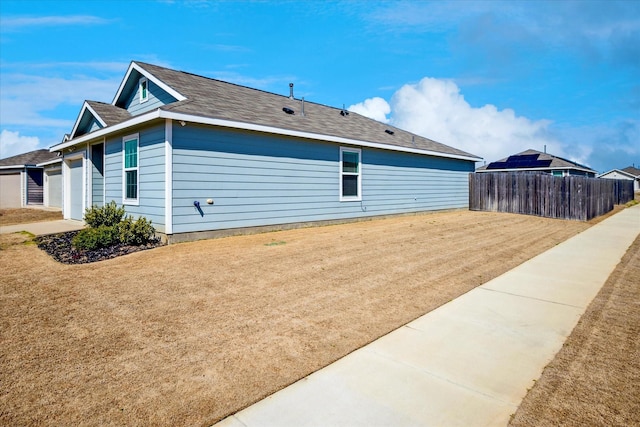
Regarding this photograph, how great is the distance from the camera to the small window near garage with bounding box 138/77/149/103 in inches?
488

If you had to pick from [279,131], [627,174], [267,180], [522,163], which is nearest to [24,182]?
[267,180]

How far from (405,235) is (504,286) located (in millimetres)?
4507

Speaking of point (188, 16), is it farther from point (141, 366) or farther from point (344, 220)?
point (141, 366)

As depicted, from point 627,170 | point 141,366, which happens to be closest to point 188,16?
point 141,366

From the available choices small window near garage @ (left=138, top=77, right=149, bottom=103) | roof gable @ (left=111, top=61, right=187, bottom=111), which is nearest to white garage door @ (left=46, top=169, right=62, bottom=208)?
roof gable @ (left=111, top=61, right=187, bottom=111)

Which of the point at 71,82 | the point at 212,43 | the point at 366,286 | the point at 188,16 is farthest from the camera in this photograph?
the point at 71,82

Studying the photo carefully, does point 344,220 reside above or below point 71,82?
below

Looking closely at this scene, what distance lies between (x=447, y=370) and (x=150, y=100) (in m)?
12.6

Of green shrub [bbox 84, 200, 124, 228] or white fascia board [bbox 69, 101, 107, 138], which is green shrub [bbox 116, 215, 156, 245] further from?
white fascia board [bbox 69, 101, 107, 138]

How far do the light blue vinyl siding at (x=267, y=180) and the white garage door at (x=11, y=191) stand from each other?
23.9 metres

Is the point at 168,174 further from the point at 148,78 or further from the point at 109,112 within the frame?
the point at 109,112

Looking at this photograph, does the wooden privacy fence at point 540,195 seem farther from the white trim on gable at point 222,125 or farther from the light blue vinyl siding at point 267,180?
the white trim on gable at point 222,125

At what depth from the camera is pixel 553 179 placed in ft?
54.8

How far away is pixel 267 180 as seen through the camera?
10.9 metres
